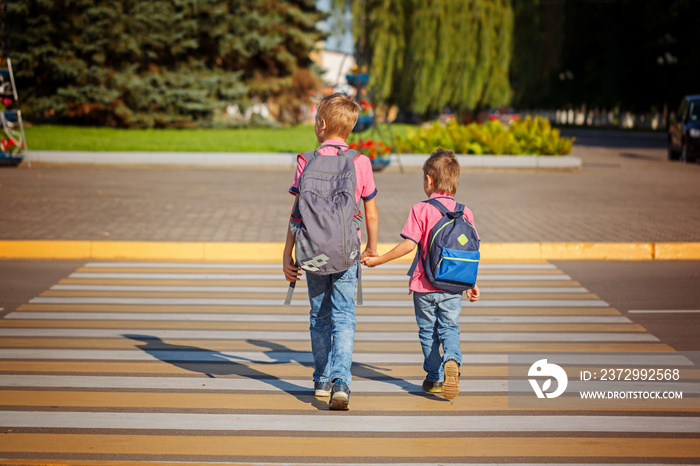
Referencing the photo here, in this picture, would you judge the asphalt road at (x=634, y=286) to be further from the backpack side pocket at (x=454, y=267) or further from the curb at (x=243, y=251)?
the backpack side pocket at (x=454, y=267)

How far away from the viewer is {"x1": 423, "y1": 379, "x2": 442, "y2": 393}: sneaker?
15.7ft

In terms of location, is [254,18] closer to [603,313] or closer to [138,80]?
[138,80]

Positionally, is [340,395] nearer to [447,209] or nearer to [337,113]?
[447,209]

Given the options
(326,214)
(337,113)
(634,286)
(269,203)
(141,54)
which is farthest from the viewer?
(141,54)

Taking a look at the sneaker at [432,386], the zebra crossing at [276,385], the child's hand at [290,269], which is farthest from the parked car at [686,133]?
the child's hand at [290,269]

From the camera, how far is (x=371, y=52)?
28203 mm

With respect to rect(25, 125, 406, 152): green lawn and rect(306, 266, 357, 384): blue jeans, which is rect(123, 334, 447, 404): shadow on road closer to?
rect(306, 266, 357, 384): blue jeans

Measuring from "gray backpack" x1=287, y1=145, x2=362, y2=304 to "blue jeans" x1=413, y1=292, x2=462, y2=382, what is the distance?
0.66 m

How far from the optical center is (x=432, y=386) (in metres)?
4.81

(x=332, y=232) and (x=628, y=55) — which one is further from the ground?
(x=628, y=55)

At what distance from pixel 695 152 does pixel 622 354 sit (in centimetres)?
2201

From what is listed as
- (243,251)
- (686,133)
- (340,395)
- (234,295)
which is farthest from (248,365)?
(686,133)

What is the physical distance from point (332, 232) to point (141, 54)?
33.2 meters

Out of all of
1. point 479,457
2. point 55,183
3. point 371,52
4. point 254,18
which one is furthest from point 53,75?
point 479,457
